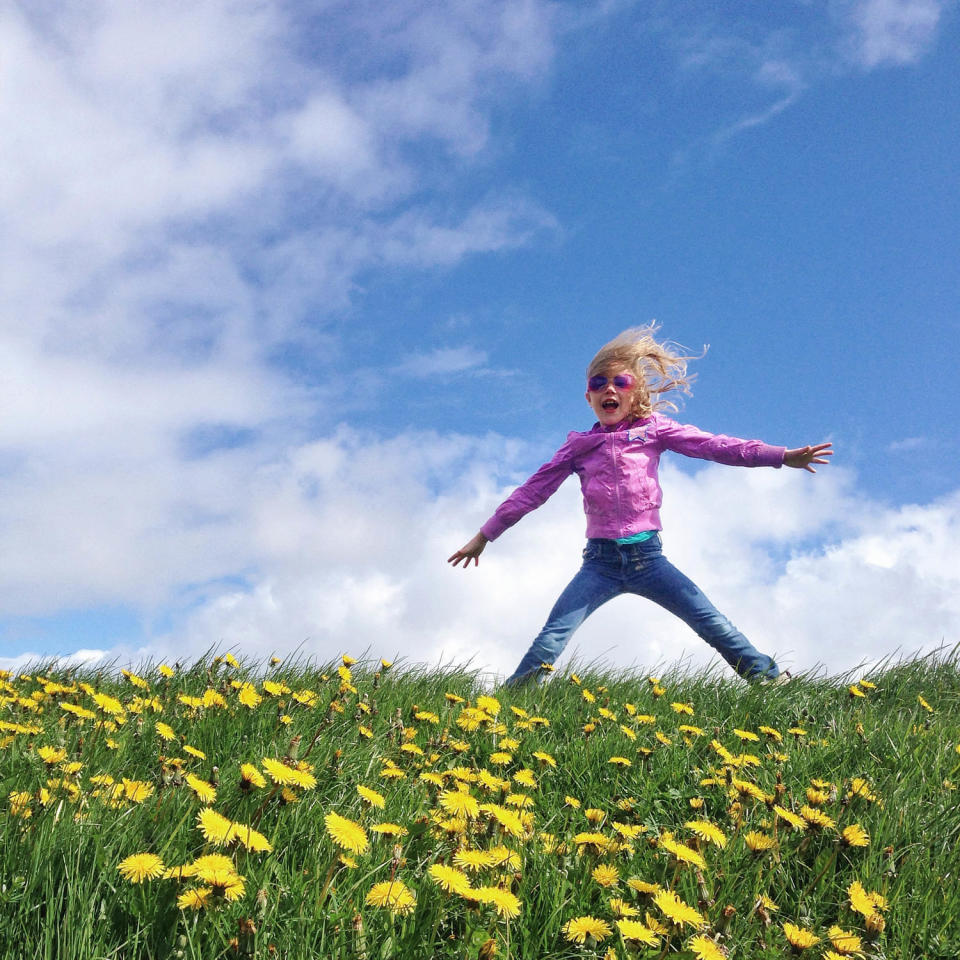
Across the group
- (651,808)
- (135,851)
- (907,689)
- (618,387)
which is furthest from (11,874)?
(907,689)

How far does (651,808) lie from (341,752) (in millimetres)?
1407

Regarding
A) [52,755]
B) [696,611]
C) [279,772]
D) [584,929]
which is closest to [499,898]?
[584,929]

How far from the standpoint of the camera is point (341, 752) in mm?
3516

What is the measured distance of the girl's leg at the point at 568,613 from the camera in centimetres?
667

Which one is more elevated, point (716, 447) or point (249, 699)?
point (716, 447)

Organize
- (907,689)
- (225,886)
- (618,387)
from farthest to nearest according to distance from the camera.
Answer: (618,387) → (907,689) → (225,886)

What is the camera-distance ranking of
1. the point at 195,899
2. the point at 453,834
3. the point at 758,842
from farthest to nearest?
1. the point at 758,842
2. the point at 453,834
3. the point at 195,899

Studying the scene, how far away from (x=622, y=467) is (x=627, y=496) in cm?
26

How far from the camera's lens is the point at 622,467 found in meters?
7.04

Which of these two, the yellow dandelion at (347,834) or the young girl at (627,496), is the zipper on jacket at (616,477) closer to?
the young girl at (627,496)

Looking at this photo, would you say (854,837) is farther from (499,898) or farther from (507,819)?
(499,898)

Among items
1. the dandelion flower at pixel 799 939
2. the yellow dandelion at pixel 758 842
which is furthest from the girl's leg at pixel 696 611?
the dandelion flower at pixel 799 939

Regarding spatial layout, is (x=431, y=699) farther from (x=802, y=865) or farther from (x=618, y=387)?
(x=618, y=387)

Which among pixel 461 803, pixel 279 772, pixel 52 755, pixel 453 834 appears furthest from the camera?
pixel 52 755
